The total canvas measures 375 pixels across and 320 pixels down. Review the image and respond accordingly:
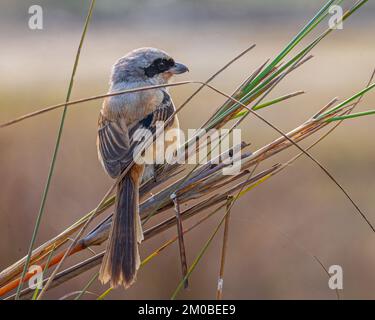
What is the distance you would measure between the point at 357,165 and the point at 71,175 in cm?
273

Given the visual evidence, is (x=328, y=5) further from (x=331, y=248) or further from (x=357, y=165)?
(x=357, y=165)

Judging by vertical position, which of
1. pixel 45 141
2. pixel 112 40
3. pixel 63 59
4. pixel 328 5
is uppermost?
pixel 112 40

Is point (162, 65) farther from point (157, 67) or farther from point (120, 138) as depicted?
point (120, 138)

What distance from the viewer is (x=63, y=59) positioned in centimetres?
1031

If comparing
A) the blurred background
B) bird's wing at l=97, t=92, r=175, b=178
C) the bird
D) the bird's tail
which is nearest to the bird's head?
the bird

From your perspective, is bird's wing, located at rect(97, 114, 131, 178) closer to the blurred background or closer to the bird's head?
the bird's head

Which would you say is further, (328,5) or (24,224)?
(24,224)

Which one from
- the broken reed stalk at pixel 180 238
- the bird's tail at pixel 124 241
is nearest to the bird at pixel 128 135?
the bird's tail at pixel 124 241

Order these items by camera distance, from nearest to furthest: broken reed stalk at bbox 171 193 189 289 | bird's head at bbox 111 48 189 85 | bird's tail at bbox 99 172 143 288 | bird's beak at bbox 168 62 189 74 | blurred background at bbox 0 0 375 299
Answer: broken reed stalk at bbox 171 193 189 289, bird's tail at bbox 99 172 143 288, bird's head at bbox 111 48 189 85, bird's beak at bbox 168 62 189 74, blurred background at bbox 0 0 375 299

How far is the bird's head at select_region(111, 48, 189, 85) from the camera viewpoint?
3973 mm

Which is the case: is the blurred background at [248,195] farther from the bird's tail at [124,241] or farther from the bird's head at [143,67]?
the bird's tail at [124,241]

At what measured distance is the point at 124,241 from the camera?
2.68 metres

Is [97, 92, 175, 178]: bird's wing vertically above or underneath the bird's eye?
underneath
